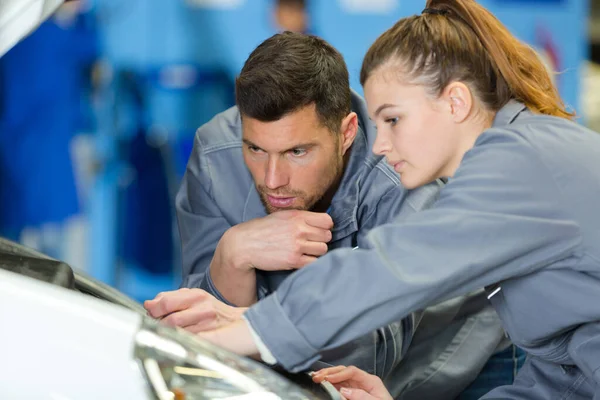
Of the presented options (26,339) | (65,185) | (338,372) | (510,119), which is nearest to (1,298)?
(26,339)

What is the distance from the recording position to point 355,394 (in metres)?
1.73

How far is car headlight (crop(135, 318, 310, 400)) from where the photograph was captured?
1158 millimetres

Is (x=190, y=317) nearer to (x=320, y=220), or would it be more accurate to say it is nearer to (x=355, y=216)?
(x=320, y=220)

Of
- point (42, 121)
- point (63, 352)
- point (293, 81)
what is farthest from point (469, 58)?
point (42, 121)

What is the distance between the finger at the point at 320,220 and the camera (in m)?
2.09

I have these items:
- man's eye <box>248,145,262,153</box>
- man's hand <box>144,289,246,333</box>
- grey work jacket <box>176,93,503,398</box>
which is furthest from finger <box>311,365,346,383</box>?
man's eye <box>248,145,262,153</box>

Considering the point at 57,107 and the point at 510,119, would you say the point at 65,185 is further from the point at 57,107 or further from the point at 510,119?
the point at 510,119

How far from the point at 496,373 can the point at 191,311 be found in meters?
1.06

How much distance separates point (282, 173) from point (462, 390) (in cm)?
76

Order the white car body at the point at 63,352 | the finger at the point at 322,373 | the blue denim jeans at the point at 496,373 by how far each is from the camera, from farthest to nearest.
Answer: the blue denim jeans at the point at 496,373, the finger at the point at 322,373, the white car body at the point at 63,352

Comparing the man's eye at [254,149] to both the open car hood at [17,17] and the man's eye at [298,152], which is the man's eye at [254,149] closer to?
the man's eye at [298,152]

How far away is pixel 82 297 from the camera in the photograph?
121 centimetres

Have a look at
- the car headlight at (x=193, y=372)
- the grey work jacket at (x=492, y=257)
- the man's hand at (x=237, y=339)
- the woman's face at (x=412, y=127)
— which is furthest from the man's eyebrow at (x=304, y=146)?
the car headlight at (x=193, y=372)

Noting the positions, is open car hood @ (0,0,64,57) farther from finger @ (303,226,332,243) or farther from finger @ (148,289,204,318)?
finger @ (303,226,332,243)
